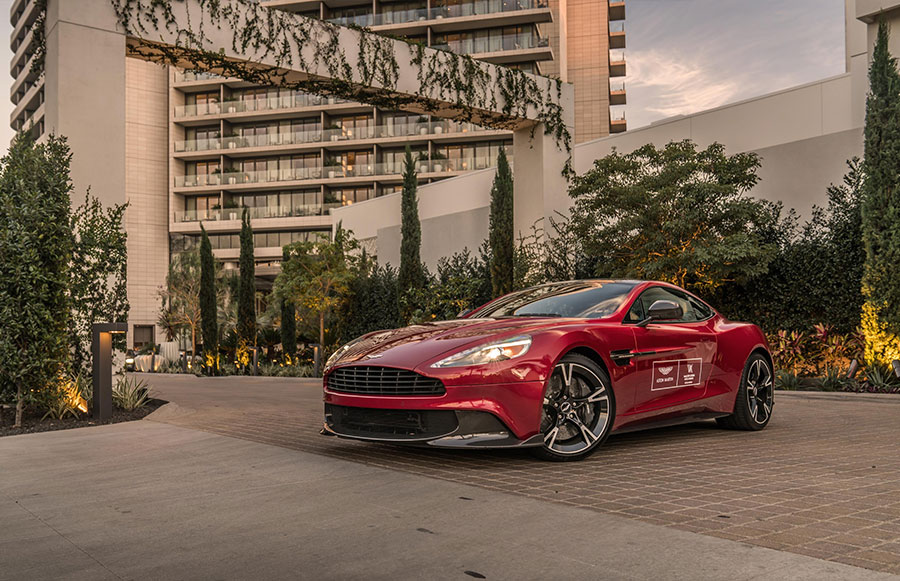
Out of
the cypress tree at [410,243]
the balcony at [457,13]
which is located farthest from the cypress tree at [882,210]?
the balcony at [457,13]

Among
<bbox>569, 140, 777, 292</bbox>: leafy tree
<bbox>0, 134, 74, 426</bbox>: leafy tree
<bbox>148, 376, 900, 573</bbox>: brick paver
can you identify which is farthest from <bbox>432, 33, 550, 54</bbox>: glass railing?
<bbox>148, 376, 900, 573</bbox>: brick paver

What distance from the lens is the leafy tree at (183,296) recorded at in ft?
179

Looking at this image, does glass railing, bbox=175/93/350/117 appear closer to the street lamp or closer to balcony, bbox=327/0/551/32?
balcony, bbox=327/0/551/32

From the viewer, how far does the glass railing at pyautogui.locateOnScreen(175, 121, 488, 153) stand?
58.7 metres

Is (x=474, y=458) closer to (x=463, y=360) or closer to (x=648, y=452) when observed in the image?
(x=463, y=360)

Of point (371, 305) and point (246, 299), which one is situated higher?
point (246, 299)

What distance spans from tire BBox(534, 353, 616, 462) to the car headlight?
0.32m

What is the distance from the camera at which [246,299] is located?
2881cm

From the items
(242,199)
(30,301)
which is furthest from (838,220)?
(242,199)

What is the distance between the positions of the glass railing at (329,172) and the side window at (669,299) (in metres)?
49.8

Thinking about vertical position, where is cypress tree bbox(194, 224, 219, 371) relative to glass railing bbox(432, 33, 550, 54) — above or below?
below

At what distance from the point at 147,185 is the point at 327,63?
2147 inches

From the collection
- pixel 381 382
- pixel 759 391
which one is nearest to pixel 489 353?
pixel 381 382

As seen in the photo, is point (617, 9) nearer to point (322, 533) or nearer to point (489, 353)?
point (489, 353)
